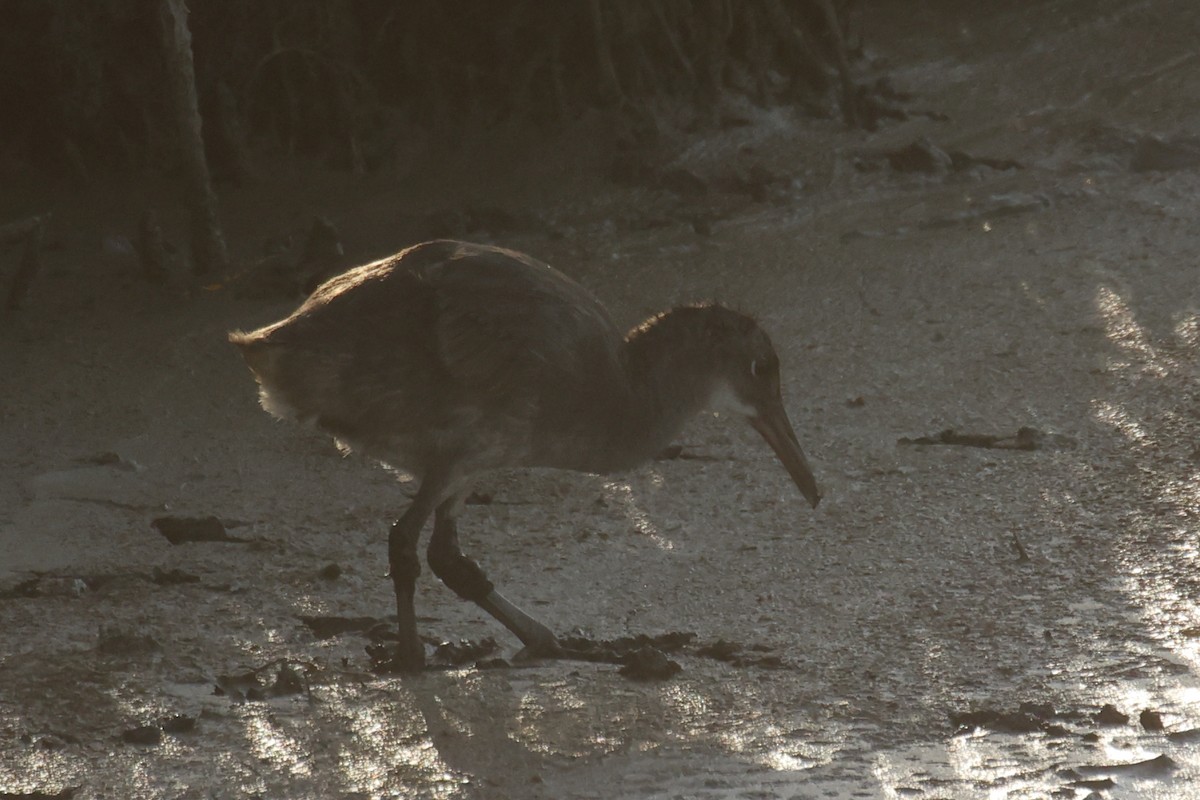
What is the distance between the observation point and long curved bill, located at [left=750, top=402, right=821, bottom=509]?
17.9 feet

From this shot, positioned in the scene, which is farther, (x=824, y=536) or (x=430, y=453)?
(x=824, y=536)

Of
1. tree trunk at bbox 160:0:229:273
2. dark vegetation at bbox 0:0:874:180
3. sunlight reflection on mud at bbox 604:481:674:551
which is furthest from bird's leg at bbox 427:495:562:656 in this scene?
dark vegetation at bbox 0:0:874:180

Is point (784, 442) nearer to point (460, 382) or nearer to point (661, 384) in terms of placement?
point (661, 384)

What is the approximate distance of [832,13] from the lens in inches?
461

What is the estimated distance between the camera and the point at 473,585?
5.20m

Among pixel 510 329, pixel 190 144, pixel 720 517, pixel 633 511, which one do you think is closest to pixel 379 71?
pixel 190 144

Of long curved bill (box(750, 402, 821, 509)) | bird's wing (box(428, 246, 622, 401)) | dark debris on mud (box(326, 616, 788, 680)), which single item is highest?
bird's wing (box(428, 246, 622, 401))

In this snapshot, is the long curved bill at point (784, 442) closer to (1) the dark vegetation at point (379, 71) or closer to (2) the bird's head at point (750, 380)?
(2) the bird's head at point (750, 380)

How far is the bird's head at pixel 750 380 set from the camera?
536cm

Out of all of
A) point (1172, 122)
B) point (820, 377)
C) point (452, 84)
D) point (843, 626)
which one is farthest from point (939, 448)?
point (452, 84)

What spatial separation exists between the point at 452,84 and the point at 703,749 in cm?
775

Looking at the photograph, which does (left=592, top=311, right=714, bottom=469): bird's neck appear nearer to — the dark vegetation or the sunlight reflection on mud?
the sunlight reflection on mud

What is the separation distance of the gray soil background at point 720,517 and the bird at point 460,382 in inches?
17.0

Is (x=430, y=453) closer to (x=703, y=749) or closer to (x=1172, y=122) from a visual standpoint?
(x=703, y=749)
